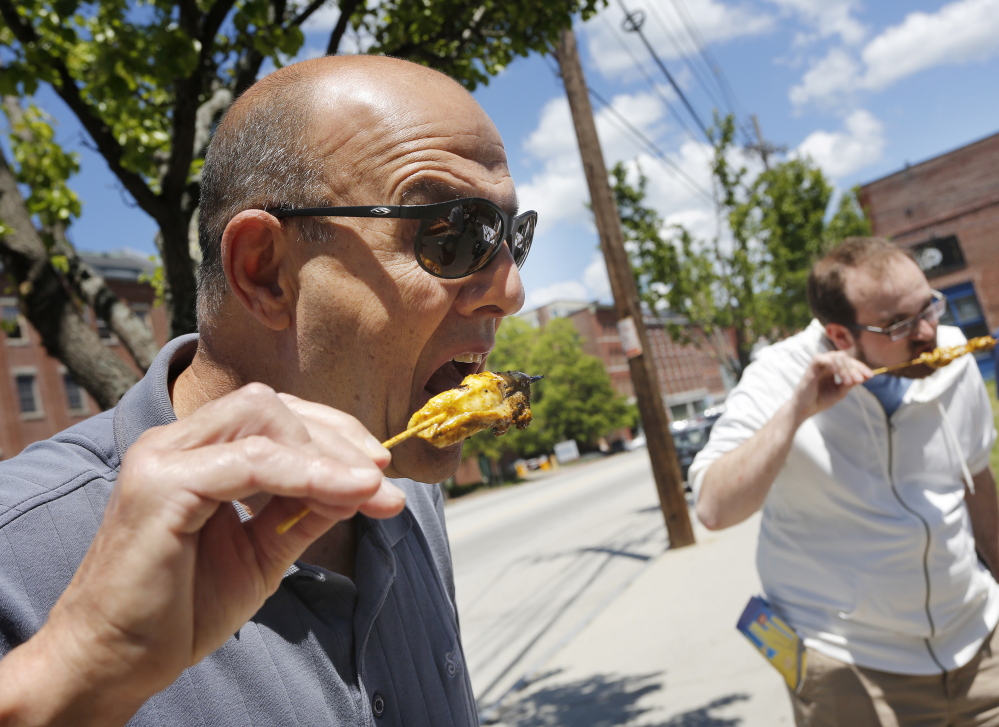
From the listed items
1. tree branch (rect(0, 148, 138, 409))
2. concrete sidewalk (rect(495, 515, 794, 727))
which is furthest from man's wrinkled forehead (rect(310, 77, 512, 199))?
concrete sidewalk (rect(495, 515, 794, 727))

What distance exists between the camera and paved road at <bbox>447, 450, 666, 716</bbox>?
8.23 m

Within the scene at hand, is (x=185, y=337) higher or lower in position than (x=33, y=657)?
higher

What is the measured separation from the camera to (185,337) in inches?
73.6

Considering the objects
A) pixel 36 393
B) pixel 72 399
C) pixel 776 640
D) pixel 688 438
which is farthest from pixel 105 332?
pixel 776 640

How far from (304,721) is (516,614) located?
29.4ft

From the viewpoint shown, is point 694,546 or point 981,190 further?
point 981,190

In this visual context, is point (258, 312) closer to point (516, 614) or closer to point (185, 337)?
point (185, 337)

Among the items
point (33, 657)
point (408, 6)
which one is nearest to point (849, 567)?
point (33, 657)

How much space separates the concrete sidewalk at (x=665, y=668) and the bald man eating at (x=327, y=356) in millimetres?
4248

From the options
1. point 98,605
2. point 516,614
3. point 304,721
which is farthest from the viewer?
point 516,614

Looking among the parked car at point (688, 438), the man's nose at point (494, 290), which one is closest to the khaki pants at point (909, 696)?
the man's nose at point (494, 290)

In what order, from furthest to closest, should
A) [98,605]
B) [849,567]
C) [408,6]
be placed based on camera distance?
[408,6], [849,567], [98,605]

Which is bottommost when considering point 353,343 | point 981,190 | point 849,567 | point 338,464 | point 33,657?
point 849,567

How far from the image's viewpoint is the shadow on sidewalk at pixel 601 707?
216 inches
